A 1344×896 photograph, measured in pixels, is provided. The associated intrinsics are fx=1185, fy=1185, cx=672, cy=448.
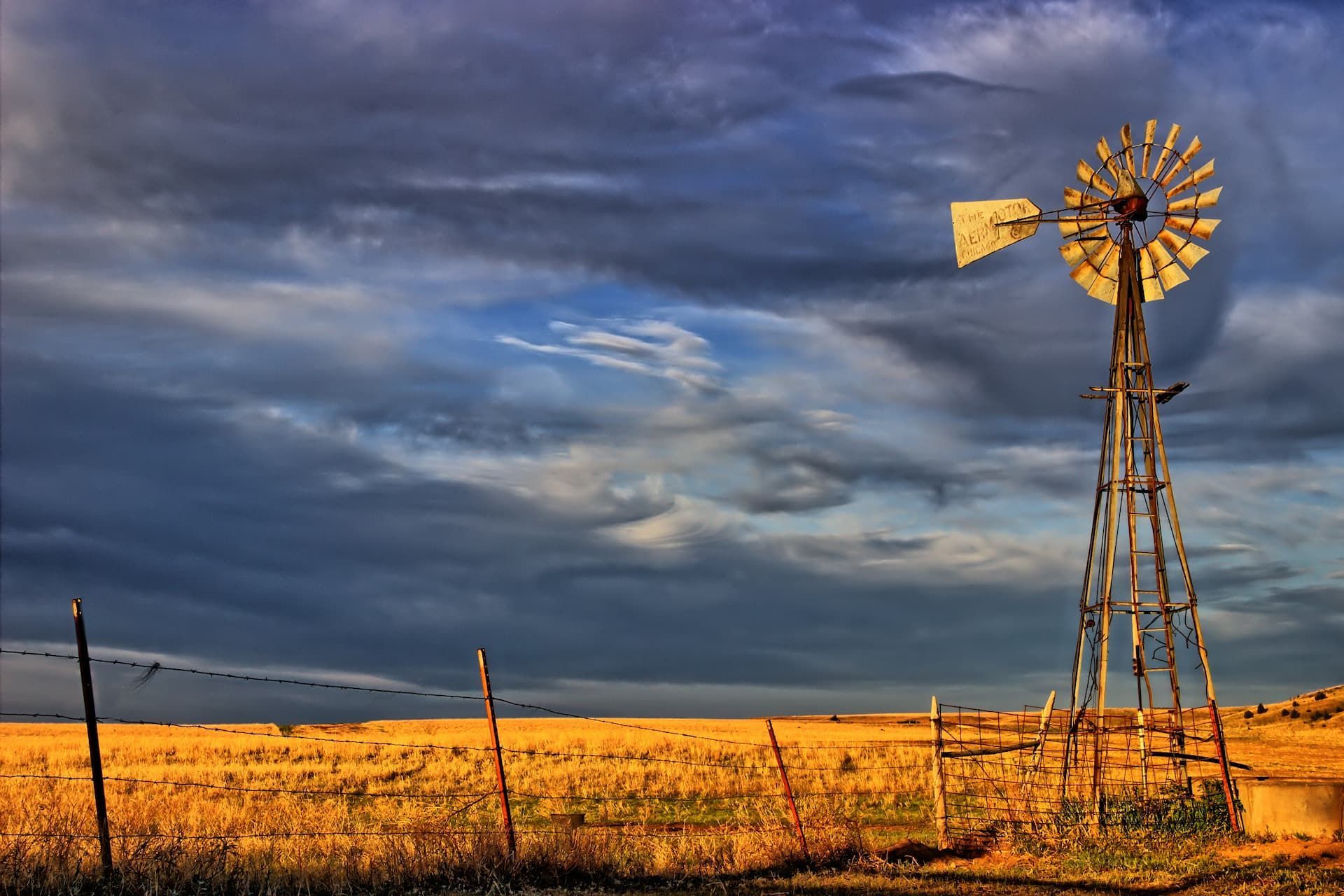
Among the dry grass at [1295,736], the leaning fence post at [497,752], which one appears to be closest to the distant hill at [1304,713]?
the dry grass at [1295,736]

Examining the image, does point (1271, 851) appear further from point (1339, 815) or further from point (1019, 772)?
point (1019, 772)

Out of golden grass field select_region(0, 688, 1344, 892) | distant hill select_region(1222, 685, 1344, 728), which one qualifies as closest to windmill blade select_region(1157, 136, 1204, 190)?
golden grass field select_region(0, 688, 1344, 892)

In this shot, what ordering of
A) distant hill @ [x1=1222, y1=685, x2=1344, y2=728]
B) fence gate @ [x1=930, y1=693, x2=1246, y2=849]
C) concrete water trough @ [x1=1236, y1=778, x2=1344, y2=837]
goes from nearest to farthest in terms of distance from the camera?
concrete water trough @ [x1=1236, y1=778, x2=1344, y2=837] → fence gate @ [x1=930, y1=693, x2=1246, y2=849] → distant hill @ [x1=1222, y1=685, x2=1344, y2=728]

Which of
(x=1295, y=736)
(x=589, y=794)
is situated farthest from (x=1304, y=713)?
(x=589, y=794)

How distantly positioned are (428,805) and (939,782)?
10.7 meters

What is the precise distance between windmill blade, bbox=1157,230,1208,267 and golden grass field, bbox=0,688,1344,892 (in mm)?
10067

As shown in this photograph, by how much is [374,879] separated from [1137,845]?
10354 mm

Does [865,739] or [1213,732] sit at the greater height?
[1213,732]

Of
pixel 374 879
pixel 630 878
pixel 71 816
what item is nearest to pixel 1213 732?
pixel 630 878

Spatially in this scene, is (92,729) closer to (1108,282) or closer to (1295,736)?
(1108,282)

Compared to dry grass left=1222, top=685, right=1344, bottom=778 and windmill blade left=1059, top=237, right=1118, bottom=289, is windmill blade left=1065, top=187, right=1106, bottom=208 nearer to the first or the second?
windmill blade left=1059, top=237, right=1118, bottom=289

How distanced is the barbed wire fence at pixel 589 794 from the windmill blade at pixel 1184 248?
34.9 ft

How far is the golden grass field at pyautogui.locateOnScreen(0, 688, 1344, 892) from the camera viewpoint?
39.3 ft

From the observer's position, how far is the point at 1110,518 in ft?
64.8
